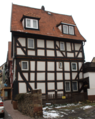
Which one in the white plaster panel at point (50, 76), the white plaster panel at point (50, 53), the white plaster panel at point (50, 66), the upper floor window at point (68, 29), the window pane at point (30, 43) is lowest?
the white plaster panel at point (50, 76)

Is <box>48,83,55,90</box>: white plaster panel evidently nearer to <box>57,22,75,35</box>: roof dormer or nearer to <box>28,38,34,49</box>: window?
<box>28,38,34,49</box>: window

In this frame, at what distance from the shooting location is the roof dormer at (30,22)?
19.3 meters

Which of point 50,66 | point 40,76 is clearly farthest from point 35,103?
point 50,66

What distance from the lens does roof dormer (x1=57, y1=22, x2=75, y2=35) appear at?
70.6 ft

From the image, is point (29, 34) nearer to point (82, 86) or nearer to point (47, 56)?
point (47, 56)

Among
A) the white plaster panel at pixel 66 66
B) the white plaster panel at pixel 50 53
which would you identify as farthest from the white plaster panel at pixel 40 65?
the white plaster panel at pixel 66 66

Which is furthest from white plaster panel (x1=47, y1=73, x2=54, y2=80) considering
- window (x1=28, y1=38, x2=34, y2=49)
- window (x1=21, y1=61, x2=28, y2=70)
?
window (x1=28, y1=38, x2=34, y2=49)

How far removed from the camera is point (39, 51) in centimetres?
1925

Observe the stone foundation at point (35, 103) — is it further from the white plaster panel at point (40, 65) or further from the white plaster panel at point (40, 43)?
the white plaster panel at point (40, 43)

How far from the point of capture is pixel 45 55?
765 inches

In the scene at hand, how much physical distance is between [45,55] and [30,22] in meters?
4.30

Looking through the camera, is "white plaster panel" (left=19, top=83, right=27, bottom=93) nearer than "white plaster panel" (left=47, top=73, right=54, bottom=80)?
Yes

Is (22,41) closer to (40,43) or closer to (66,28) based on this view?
(40,43)

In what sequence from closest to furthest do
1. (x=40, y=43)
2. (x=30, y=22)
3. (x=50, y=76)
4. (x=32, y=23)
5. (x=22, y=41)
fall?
(x=22, y=41) < (x=50, y=76) < (x=40, y=43) < (x=30, y=22) < (x=32, y=23)
